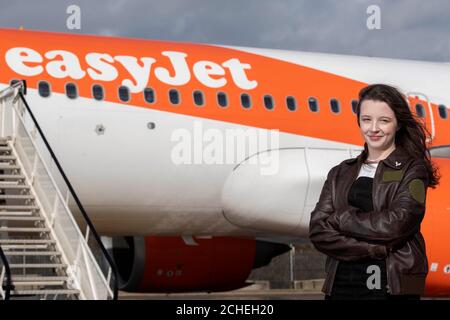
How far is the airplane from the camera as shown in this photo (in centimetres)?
1335

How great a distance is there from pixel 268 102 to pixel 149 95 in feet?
7.27

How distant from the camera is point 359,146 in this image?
15312 millimetres

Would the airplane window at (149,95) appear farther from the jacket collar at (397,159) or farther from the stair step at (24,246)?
the jacket collar at (397,159)

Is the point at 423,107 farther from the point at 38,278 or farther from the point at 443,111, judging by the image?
the point at 38,278

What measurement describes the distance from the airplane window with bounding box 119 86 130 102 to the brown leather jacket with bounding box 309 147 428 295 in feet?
34.7

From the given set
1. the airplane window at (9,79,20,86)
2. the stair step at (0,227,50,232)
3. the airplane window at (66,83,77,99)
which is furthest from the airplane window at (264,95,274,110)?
the stair step at (0,227,50,232)

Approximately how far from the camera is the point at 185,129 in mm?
13812

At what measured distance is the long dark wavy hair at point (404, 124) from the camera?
330 cm

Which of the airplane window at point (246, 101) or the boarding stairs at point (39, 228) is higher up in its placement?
the airplane window at point (246, 101)

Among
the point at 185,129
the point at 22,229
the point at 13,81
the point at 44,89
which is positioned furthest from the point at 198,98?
the point at 22,229

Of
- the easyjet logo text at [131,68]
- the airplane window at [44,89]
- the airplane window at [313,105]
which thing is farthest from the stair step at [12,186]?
the airplane window at [313,105]

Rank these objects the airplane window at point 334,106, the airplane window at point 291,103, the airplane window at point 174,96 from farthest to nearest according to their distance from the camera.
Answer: the airplane window at point 334,106 → the airplane window at point 291,103 → the airplane window at point 174,96

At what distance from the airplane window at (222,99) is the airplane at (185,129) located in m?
0.02

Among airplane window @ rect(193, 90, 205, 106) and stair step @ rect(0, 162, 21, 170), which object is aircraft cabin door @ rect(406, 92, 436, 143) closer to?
airplane window @ rect(193, 90, 205, 106)
